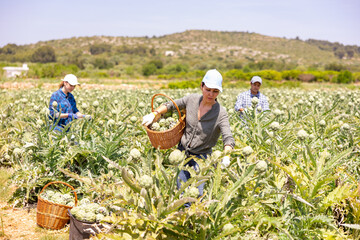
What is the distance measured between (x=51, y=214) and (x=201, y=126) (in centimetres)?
170

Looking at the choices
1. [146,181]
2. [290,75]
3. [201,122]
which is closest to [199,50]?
[290,75]

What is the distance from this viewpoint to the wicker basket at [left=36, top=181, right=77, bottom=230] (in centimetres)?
284

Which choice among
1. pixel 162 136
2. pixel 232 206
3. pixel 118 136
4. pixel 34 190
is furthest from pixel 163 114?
pixel 34 190

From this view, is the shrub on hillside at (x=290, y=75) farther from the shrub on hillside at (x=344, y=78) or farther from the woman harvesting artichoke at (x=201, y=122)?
the woman harvesting artichoke at (x=201, y=122)

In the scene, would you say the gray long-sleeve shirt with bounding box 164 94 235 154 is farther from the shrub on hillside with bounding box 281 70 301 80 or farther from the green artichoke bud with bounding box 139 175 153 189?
the shrub on hillside with bounding box 281 70 301 80

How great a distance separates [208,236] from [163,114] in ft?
4.51

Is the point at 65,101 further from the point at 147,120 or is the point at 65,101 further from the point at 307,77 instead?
the point at 307,77

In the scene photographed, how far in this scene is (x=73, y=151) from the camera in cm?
314

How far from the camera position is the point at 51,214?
286 centimetres

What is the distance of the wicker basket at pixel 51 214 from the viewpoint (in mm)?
2844

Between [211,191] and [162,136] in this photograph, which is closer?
[211,191]

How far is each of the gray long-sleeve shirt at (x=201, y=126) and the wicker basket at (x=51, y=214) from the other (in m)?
1.25

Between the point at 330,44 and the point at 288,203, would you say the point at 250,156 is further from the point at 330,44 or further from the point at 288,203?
the point at 330,44

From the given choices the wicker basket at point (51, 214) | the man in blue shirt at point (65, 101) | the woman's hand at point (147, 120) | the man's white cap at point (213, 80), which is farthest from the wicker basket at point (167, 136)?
the man in blue shirt at point (65, 101)
